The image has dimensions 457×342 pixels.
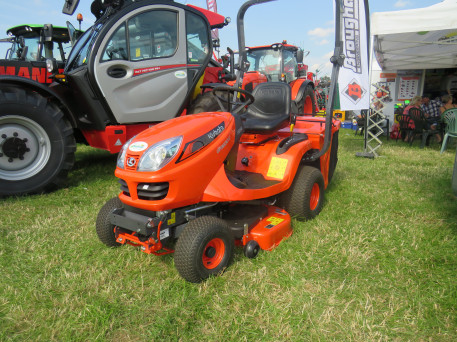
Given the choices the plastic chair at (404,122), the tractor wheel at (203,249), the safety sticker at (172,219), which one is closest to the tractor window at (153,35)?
the safety sticker at (172,219)

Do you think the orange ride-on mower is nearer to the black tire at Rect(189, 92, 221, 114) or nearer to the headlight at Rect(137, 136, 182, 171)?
the headlight at Rect(137, 136, 182, 171)

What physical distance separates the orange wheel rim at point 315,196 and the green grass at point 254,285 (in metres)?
0.16

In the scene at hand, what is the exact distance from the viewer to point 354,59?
4734mm

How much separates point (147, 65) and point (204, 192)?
2.68 m

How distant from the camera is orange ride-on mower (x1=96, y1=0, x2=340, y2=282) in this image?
2049 mm

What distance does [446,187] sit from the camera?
13.6 feet

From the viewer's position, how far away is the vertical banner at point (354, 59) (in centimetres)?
439

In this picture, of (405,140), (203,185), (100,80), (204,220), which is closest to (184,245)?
(204,220)

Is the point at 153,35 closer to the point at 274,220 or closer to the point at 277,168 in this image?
the point at 277,168

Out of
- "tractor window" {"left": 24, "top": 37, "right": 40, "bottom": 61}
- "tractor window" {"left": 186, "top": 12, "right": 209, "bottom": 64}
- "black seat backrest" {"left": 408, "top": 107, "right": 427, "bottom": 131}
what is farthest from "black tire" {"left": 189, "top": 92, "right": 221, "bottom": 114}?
"black seat backrest" {"left": 408, "top": 107, "right": 427, "bottom": 131}

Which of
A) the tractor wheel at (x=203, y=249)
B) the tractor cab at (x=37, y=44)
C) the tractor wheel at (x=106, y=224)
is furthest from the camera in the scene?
the tractor cab at (x=37, y=44)

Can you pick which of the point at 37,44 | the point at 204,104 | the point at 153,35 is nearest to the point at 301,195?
the point at 204,104

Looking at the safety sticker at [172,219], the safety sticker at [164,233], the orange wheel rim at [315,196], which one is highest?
the safety sticker at [172,219]

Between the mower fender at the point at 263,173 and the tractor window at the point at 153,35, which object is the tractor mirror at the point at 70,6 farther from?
the mower fender at the point at 263,173
